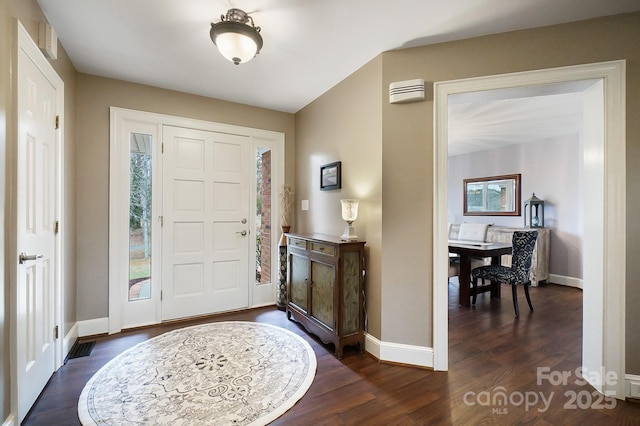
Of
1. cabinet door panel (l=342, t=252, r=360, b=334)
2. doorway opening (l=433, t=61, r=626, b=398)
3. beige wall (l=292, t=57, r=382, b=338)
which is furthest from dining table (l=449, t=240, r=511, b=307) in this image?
cabinet door panel (l=342, t=252, r=360, b=334)

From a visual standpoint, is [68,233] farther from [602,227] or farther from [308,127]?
[602,227]

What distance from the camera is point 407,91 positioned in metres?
2.24

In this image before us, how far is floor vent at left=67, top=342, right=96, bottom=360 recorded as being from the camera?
7.74ft

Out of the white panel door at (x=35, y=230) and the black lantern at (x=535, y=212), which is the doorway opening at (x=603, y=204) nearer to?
the white panel door at (x=35, y=230)

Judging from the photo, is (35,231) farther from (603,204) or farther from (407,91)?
(603,204)

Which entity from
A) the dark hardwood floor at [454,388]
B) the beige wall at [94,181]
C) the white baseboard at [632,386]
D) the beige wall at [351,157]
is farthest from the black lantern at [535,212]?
the beige wall at [94,181]

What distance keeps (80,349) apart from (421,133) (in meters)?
3.47

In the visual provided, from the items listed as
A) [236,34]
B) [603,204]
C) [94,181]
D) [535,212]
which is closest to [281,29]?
[236,34]

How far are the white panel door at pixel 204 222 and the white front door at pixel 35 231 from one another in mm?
1046

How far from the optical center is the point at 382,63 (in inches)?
93.0

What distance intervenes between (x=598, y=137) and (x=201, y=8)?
2.85 m

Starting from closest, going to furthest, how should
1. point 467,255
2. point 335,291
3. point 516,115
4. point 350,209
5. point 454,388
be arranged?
point 454,388 < point 335,291 < point 350,209 < point 467,255 < point 516,115

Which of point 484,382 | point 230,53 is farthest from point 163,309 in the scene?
point 484,382

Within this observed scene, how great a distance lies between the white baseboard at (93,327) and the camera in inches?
106
